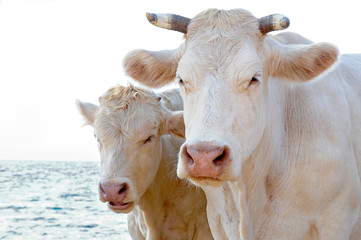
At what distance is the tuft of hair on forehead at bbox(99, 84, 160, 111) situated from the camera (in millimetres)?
5517

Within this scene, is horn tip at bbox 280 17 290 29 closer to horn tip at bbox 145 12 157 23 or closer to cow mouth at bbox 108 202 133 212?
horn tip at bbox 145 12 157 23

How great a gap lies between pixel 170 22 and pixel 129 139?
1472mm

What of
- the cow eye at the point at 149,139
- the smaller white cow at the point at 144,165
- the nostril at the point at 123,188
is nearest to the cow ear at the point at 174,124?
the smaller white cow at the point at 144,165

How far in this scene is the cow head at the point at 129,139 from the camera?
5043mm

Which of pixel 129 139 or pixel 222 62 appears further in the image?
pixel 129 139

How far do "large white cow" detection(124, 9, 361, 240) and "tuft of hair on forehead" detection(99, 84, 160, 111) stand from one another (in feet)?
2.97

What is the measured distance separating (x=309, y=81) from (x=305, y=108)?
0.35 m

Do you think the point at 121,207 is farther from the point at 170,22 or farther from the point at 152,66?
the point at 170,22

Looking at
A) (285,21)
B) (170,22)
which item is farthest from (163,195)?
(285,21)

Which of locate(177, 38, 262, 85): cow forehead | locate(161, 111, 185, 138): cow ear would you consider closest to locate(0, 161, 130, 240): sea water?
locate(161, 111, 185, 138): cow ear

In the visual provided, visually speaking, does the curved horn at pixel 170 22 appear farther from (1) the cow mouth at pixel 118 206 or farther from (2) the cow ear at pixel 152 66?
(1) the cow mouth at pixel 118 206

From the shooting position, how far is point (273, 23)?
13.1 ft

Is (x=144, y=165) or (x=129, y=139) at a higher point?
(x=129, y=139)

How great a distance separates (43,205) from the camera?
2775 cm
